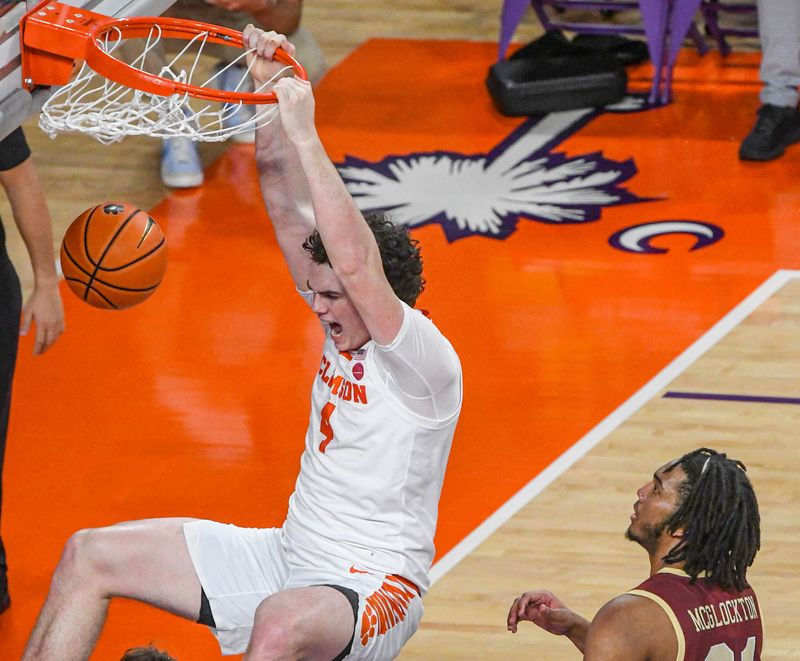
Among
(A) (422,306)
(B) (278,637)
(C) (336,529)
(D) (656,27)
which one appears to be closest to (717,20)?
(D) (656,27)

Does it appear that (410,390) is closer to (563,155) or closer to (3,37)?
(3,37)

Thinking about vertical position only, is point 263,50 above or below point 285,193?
above

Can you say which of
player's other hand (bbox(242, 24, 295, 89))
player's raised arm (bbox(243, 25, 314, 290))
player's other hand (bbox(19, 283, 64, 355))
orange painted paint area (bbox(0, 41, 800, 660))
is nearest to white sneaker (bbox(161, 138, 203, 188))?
orange painted paint area (bbox(0, 41, 800, 660))

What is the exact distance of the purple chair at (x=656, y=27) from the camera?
8555 mm

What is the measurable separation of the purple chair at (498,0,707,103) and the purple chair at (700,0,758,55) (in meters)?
0.11

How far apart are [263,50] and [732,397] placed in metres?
2.73

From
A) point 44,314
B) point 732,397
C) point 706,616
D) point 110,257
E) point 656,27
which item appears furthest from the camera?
point 656,27

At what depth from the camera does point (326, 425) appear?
4.03 m

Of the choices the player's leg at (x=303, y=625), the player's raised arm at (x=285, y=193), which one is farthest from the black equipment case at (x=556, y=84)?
the player's leg at (x=303, y=625)

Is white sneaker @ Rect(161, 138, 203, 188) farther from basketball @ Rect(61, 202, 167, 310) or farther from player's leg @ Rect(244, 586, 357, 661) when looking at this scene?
player's leg @ Rect(244, 586, 357, 661)

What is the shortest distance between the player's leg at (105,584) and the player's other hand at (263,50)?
4.26 ft

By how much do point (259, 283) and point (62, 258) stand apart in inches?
94.3

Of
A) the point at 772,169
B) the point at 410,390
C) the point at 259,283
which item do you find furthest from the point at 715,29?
the point at 410,390

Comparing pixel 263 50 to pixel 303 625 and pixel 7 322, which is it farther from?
pixel 303 625
